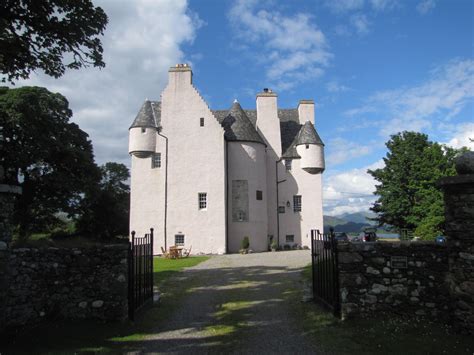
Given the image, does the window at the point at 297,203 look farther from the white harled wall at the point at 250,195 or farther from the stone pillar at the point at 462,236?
the stone pillar at the point at 462,236

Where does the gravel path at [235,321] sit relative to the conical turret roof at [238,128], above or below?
below

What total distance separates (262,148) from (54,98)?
718 inches

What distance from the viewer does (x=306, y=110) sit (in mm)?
38406

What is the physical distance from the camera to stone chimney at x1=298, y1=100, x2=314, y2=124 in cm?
3825

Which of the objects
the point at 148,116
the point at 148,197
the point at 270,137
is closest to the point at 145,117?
the point at 148,116

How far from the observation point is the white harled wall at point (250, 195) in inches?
1198

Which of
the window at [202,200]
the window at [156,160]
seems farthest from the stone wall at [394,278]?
the window at [156,160]

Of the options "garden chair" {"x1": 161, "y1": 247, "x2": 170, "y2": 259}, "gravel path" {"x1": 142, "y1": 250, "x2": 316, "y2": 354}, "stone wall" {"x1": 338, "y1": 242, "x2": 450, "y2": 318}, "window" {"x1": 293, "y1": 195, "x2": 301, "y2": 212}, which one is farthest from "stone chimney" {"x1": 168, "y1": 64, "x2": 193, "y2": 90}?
"stone wall" {"x1": 338, "y1": 242, "x2": 450, "y2": 318}

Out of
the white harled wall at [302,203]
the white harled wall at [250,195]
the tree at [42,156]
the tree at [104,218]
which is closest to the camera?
the tree at [42,156]

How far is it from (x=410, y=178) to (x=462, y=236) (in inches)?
1406

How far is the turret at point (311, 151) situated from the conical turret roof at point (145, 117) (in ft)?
43.7

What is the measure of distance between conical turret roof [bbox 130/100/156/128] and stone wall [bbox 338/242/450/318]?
79.5 feet

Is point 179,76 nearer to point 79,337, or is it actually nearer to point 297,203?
point 297,203

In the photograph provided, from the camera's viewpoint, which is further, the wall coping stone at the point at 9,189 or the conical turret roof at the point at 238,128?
the conical turret roof at the point at 238,128
